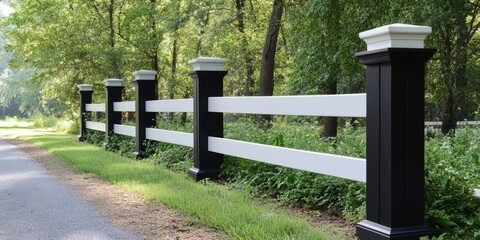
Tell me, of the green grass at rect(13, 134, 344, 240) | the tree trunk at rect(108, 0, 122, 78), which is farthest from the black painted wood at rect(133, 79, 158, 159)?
the tree trunk at rect(108, 0, 122, 78)

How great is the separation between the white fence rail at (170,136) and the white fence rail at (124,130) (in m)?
0.77

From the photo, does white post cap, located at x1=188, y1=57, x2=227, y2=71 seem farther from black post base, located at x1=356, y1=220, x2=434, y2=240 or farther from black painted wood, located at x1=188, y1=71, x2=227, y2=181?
black post base, located at x1=356, y1=220, x2=434, y2=240

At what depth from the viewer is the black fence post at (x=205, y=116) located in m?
6.94

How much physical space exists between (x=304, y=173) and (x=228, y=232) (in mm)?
1708

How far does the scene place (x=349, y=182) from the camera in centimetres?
486

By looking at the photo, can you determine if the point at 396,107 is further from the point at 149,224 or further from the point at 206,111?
the point at 206,111

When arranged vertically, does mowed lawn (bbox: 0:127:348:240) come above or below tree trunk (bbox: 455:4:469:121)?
below

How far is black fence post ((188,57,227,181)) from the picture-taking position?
6941 millimetres

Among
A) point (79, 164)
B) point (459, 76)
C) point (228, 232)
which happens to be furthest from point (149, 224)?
point (459, 76)

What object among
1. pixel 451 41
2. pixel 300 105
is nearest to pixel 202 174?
pixel 300 105

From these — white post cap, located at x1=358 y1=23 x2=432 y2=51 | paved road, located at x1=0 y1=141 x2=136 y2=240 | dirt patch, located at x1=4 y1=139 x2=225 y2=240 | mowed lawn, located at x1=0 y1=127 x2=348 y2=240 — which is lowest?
paved road, located at x1=0 y1=141 x2=136 y2=240

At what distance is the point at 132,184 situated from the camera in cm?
641

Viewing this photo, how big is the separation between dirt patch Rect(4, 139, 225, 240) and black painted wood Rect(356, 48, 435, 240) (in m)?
1.21

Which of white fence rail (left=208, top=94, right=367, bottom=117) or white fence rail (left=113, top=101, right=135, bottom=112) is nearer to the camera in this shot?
white fence rail (left=208, top=94, right=367, bottom=117)
